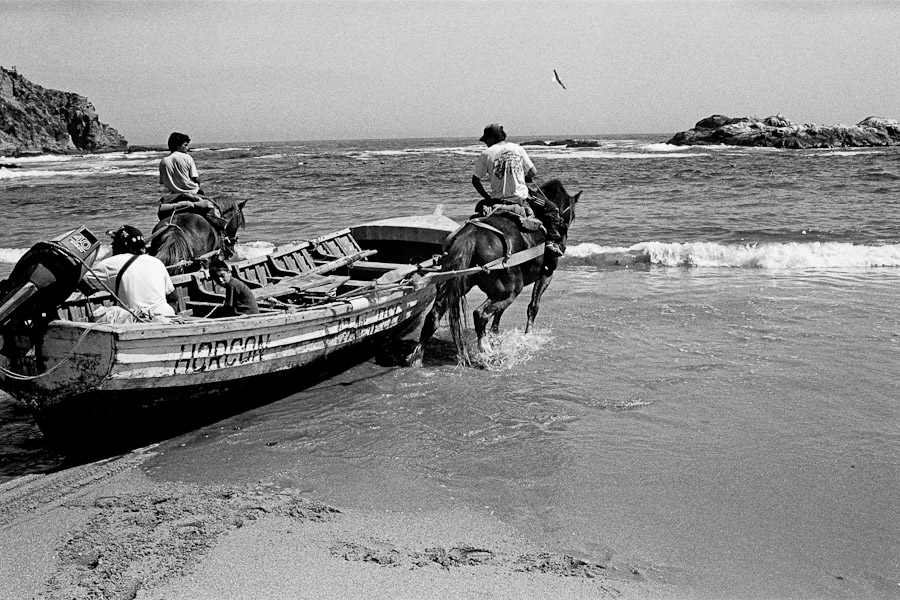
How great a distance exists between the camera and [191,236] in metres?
9.91

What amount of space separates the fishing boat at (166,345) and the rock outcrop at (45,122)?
89.5 metres

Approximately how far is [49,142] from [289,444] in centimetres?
10484

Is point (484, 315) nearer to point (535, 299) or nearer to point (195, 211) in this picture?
point (535, 299)

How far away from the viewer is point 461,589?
13.0 feet

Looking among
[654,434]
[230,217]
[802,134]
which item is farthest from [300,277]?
[802,134]

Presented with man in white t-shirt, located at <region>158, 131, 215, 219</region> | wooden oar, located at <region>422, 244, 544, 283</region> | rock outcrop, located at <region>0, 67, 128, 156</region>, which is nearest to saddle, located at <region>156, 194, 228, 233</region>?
man in white t-shirt, located at <region>158, 131, 215, 219</region>

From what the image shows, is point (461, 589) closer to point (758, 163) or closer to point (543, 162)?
point (758, 163)

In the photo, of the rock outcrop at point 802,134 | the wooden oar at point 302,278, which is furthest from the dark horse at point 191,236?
the rock outcrop at point 802,134

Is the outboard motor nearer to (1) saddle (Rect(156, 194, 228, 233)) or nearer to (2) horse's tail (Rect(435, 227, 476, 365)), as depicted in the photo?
(2) horse's tail (Rect(435, 227, 476, 365))

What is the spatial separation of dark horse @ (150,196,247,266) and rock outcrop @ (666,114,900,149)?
6497 cm

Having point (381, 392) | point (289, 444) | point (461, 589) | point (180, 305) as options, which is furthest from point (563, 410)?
point (180, 305)

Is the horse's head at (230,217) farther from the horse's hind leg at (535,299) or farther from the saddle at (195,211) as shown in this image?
the horse's hind leg at (535,299)

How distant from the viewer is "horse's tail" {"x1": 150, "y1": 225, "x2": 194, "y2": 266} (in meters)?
9.17

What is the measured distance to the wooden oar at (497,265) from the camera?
25.1 ft
